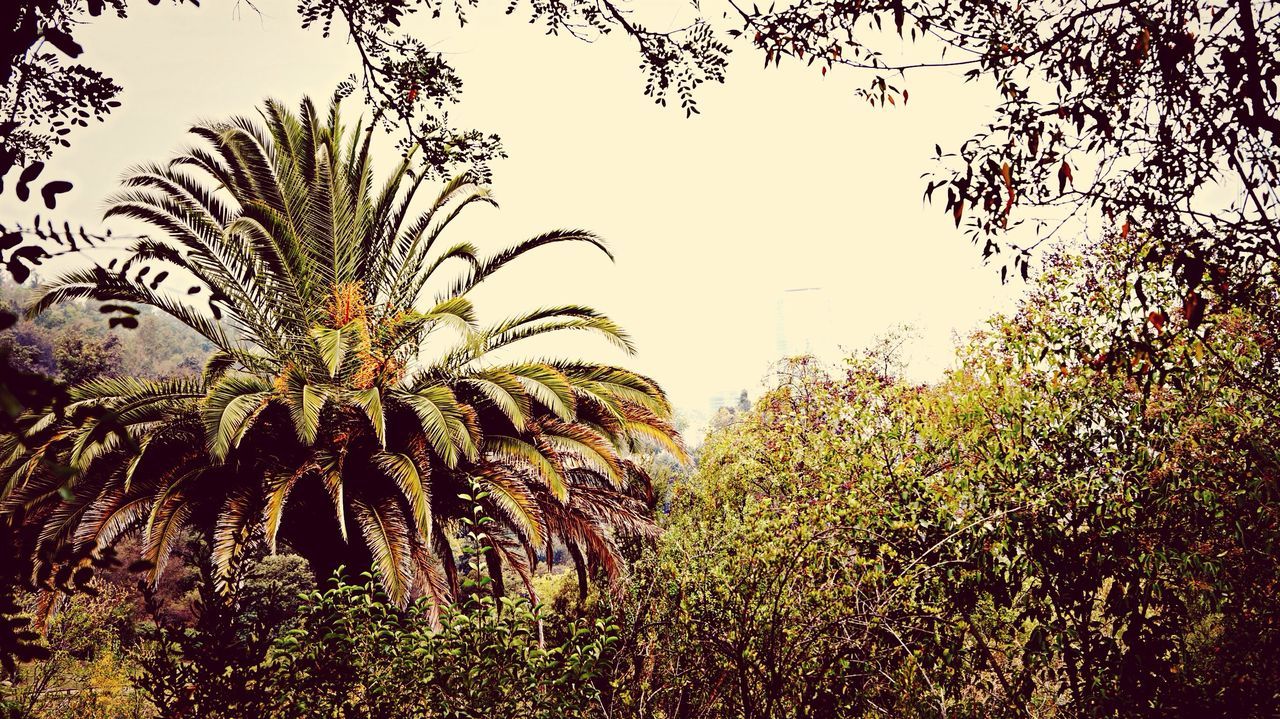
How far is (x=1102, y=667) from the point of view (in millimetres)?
4691

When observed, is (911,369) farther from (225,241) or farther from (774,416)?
(225,241)

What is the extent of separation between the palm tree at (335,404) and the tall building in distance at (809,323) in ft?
13.0

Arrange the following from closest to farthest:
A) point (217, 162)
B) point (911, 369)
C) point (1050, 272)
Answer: point (1050, 272)
point (217, 162)
point (911, 369)

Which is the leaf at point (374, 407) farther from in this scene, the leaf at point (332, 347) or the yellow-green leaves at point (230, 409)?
the yellow-green leaves at point (230, 409)

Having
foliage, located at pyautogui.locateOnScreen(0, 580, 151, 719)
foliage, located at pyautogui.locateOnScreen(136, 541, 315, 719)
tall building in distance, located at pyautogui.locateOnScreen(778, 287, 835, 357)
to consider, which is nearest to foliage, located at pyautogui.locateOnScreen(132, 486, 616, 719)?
foliage, located at pyautogui.locateOnScreen(136, 541, 315, 719)

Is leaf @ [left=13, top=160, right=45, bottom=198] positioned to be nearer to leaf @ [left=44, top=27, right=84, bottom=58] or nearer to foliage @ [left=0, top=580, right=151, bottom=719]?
leaf @ [left=44, top=27, right=84, bottom=58]

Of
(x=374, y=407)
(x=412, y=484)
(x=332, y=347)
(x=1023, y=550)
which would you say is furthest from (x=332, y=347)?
(x=1023, y=550)

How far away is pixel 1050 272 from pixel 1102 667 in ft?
9.71

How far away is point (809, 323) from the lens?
27.6 meters

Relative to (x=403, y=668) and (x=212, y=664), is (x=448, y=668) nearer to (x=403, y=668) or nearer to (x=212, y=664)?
(x=403, y=668)

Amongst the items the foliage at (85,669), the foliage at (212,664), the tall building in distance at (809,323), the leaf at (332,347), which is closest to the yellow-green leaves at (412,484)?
the leaf at (332,347)

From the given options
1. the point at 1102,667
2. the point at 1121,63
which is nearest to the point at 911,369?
the point at 1102,667

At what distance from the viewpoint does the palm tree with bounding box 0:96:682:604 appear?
6930 mm

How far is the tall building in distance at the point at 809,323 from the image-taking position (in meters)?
12.0
